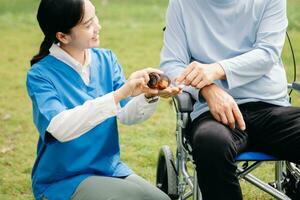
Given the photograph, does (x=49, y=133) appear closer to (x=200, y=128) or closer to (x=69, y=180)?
(x=69, y=180)

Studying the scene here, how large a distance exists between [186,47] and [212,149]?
745 millimetres

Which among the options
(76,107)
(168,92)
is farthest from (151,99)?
(76,107)

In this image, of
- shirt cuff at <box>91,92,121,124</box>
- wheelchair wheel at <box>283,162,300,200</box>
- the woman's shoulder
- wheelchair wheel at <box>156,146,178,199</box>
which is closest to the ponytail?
the woman's shoulder

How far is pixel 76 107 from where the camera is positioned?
9.65 feet

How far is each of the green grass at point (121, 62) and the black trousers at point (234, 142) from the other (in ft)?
3.60

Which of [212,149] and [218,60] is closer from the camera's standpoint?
[212,149]

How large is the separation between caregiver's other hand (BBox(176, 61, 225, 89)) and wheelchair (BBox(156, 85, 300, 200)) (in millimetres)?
80

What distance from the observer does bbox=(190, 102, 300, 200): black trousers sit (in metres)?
3.01

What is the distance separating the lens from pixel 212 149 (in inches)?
119

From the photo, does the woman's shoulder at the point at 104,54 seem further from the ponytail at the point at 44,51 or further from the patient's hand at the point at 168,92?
the patient's hand at the point at 168,92

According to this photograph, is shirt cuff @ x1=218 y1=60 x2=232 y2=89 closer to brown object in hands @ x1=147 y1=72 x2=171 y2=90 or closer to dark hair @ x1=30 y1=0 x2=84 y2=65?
brown object in hands @ x1=147 y1=72 x2=171 y2=90

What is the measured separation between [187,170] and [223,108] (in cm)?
64

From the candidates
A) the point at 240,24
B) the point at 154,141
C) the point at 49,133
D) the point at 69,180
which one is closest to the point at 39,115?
the point at 49,133

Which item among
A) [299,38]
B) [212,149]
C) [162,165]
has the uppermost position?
[212,149]
